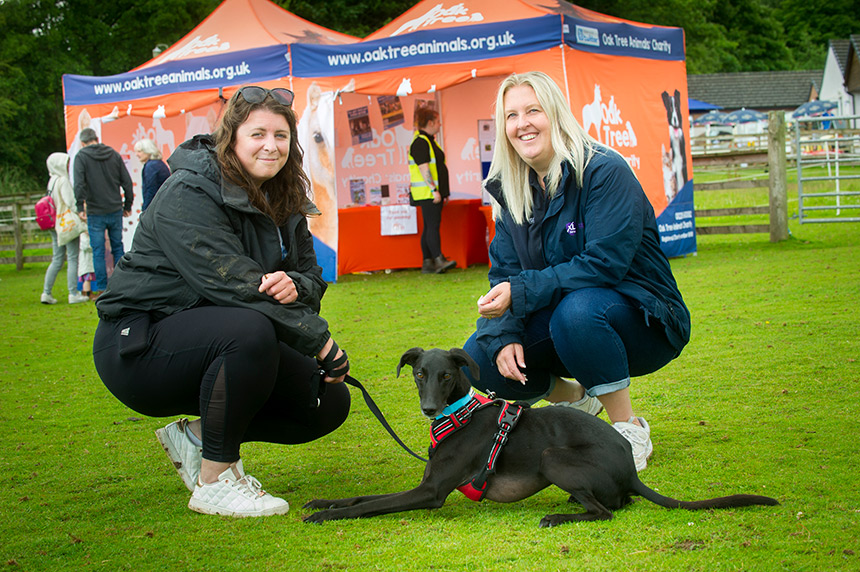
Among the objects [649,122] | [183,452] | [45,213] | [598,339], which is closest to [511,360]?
[598,339]

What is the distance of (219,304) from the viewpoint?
10.6 feet

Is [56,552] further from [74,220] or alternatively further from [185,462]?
[74,220]

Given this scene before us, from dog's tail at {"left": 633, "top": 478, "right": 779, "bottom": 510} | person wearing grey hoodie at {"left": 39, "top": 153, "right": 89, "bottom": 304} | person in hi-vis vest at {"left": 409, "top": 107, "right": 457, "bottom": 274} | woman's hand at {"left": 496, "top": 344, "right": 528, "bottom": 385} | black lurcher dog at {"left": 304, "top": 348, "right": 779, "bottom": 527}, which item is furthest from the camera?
person in hi-vis vest at {"left": 409, "top": 107, "right": 457, "bottom": 274}

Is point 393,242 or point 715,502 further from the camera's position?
point 393,242

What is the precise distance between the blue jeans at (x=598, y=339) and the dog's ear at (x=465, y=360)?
0.23m

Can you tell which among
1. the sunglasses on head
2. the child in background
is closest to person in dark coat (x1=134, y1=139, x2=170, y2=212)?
the child in background

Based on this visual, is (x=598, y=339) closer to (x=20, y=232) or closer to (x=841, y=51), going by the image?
(x=20, y=232)

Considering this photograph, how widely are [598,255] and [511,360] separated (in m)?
0.60

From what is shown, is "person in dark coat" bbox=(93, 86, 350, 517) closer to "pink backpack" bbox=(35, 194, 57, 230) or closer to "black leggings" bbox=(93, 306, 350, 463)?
"black leggings" bbox=(93, 306, 350, 463)

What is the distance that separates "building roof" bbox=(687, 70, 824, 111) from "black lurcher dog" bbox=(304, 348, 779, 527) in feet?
235

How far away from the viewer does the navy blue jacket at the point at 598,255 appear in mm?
3523

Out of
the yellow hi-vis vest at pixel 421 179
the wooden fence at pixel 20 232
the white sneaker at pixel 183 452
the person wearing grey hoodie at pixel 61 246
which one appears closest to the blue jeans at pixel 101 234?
the person wearing grey hoodie at pixel 61 246

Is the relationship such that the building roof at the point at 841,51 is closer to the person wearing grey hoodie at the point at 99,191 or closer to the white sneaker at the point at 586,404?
the person wearing grey hoodie at the point at 99,191

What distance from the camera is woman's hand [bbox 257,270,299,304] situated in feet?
10.5
